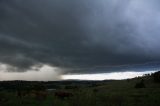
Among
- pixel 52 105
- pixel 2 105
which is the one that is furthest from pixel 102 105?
pixel 2 105

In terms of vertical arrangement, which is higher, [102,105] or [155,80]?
[155,80]

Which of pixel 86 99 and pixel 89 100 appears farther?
pixel 89 100

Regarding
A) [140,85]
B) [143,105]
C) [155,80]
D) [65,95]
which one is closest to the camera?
[143,105]

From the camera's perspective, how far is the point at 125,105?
22328mm

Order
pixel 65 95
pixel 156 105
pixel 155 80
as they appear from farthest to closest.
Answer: pixel 155 80 < pixel 65 95 < pixel 156 105

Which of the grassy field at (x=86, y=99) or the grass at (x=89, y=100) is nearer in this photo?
the grass at (x=89, y=100)

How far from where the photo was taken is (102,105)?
22625mm

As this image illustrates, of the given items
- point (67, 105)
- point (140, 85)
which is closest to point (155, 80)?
point (140, 85)

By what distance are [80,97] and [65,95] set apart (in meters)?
11.4

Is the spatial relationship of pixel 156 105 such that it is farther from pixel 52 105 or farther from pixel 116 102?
pixel 52 105

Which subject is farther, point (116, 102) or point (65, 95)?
point (65, 95)

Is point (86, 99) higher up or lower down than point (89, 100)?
higher up

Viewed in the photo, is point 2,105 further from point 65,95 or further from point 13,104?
point 65,95

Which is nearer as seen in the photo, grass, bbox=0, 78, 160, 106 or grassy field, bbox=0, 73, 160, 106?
grass, bbox=0, 78, 160, 106
